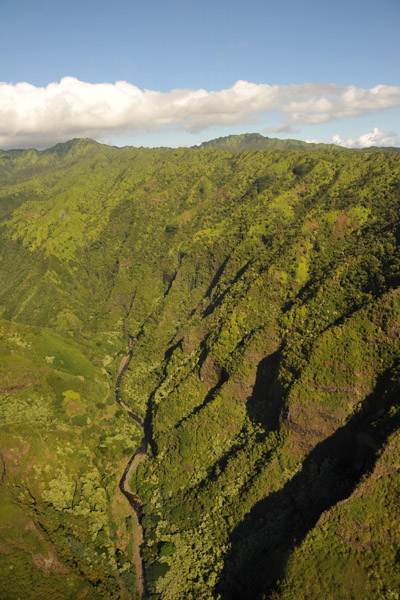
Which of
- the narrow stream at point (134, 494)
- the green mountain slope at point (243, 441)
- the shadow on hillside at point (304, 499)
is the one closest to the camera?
the green mountain slope at point (243, 441)

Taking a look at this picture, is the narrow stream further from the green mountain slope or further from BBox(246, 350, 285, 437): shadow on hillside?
BBox(246, 350, 285, 437): shadow on hillside

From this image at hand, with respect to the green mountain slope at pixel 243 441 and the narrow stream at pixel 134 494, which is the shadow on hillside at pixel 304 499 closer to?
the green mountain slope at pixel 243 441

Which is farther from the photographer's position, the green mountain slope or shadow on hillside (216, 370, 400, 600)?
shadow on hillside (216, 370, 400, 600)

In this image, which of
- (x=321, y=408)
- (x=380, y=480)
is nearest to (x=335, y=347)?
(x=321, y=408)

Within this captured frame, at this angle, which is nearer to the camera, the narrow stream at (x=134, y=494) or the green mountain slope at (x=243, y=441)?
the green mountain slope at (x=243, y=441)

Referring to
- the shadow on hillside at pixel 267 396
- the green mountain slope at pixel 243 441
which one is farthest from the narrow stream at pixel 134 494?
the shadow on hillside at pixel 267 396

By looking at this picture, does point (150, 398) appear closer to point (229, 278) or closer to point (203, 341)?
point (203, 341)

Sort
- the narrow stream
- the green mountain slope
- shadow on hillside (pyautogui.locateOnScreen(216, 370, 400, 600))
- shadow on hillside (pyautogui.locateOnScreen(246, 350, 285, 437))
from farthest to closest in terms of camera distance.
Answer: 1. shadow on hillside (pyautogui.locateOnScreen(246, 350, 285, 437))
2. the narrow stream
3. shadow on hillside (pyautogui.locateOnScreen(216, 370, 400, 600))
4. the green mountain slope

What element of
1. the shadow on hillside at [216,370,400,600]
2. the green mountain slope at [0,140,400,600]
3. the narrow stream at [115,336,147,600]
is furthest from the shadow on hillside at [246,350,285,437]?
the narrow stream at [115,336,147,600]
